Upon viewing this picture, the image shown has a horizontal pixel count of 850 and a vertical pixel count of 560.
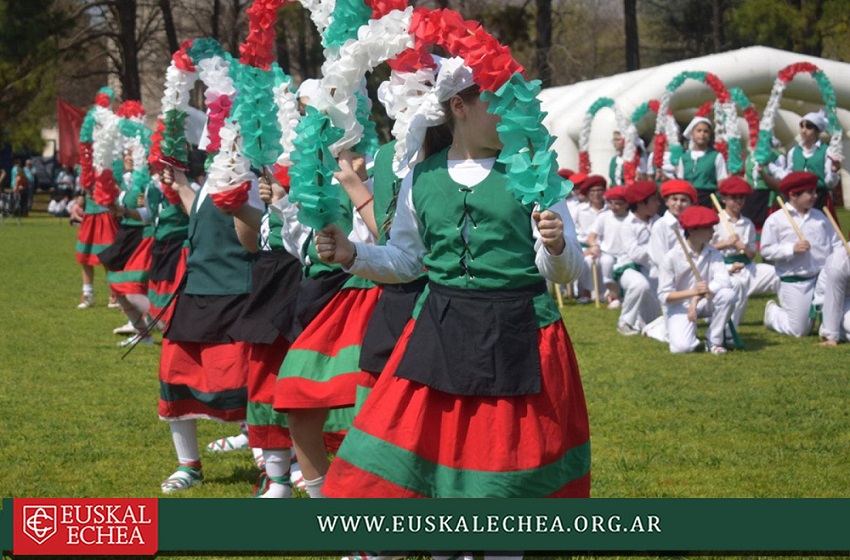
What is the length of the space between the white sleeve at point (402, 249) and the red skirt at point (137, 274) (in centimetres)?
778

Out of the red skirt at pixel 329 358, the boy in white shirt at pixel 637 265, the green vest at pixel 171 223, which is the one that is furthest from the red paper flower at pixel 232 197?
the boy in white shirt at pixel 637 265

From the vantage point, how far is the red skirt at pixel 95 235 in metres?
14.5

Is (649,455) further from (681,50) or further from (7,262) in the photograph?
(681,50)

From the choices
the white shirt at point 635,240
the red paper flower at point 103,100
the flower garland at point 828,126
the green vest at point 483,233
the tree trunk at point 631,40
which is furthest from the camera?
the tree trunk at point 631,40

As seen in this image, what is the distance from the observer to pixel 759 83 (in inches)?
1011


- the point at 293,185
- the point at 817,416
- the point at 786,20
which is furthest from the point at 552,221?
the point at 786,20

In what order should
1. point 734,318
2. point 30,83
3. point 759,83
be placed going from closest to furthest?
point 734,318 < point 759,83 < point 30,83

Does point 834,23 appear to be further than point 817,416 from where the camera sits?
Yes

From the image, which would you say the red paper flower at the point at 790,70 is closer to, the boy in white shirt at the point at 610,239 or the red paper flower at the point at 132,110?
the boy in white shirt at the point at 610,239

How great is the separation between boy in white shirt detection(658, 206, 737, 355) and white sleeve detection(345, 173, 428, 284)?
6.73 metres

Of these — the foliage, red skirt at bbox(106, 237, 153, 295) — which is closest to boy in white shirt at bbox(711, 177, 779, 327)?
red skirt at bbox(106, 237, 153, 295)

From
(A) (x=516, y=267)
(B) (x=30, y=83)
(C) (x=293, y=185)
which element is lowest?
(A) (x=516, y=267)

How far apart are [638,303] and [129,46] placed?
2582cm

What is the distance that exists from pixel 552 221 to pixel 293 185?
827 mm
